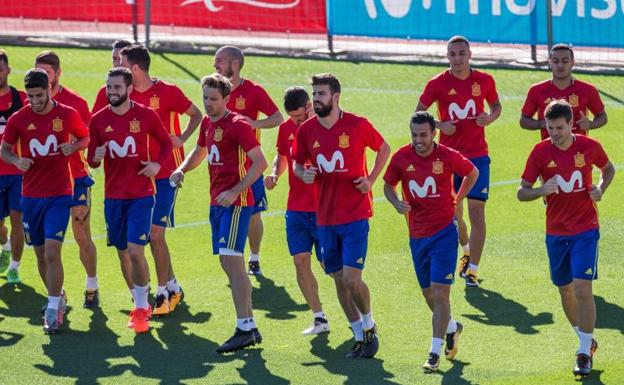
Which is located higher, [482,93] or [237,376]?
[482,93]

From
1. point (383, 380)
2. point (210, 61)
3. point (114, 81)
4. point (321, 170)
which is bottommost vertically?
point (383, 380)

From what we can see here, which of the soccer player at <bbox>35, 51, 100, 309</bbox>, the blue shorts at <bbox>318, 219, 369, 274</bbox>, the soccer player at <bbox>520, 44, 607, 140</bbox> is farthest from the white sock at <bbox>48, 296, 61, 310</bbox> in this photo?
the soccer player at <bbox>520, 44, 607, 140</bbox>

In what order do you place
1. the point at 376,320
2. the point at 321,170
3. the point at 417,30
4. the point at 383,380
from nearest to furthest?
the point at 383,380 < the point at 321,170 < the point at 376,320 < the point at 417,30

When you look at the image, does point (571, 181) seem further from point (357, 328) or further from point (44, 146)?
point (44, 146)

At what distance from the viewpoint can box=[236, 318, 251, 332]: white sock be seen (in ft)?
37.7

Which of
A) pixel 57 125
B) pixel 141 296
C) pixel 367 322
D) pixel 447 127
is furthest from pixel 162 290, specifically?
pixel 447 127

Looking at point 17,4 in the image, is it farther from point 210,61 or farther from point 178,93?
point 178,93

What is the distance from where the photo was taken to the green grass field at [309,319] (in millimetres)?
10891

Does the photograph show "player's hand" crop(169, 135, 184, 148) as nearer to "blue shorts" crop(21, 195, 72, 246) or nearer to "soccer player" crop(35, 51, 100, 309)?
"soccer player" crop(35, 51, 100, 309)

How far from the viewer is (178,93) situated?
13.2 m

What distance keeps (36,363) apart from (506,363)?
13.1 feet

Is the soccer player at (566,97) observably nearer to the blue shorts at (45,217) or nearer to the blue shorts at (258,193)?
the blue shorts at (258,193)

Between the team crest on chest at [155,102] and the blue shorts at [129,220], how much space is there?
1238mm

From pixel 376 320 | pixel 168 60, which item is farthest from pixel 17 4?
pixel 376 320
